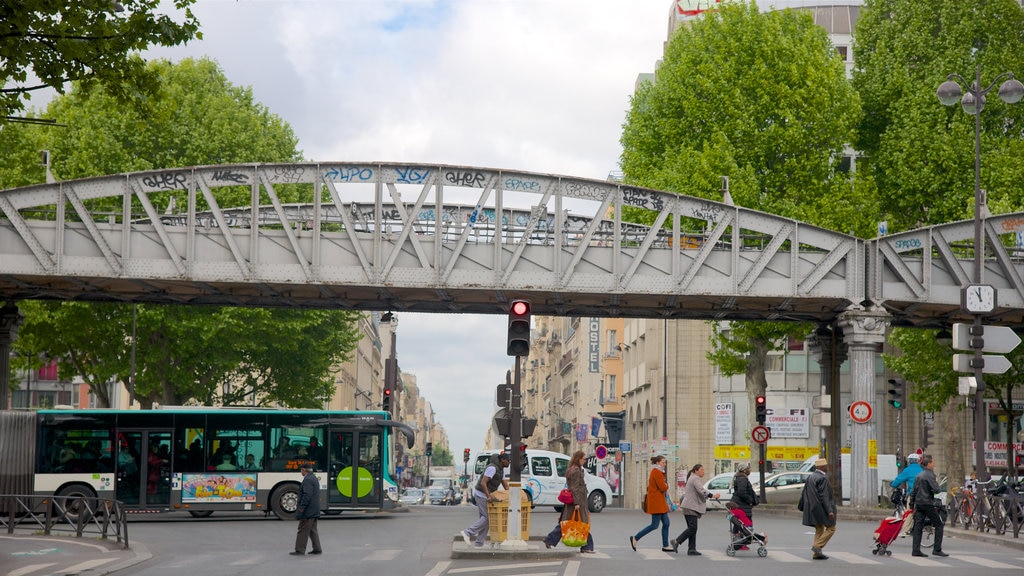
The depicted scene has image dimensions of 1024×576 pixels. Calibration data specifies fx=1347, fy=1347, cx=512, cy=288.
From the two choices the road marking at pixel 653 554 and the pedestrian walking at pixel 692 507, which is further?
the pedestrian walking at pixel 692 507

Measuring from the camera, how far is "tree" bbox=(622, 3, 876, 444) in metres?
42.2

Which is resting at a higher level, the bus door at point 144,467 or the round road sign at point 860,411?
the round road sign at point 860,411

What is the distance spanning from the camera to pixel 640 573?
17.8 metres

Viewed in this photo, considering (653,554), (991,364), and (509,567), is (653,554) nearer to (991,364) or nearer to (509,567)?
(509,567)

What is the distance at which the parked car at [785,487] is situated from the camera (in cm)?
4359

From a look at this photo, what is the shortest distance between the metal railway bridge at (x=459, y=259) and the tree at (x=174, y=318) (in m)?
11.0

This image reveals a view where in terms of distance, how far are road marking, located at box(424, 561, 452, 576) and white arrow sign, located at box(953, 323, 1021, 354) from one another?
1170 cm

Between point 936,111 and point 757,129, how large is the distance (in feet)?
21.7

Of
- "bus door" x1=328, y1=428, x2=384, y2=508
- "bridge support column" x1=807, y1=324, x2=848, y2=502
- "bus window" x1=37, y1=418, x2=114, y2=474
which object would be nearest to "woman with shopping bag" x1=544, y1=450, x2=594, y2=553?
"bus door" x1=328, y1=428, x2=384, y2=508

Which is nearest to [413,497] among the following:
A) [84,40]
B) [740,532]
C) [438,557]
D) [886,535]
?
[740,532]

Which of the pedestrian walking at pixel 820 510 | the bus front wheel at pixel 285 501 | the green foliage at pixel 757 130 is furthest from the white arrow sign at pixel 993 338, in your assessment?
the bus front wheel at pixel 285 501

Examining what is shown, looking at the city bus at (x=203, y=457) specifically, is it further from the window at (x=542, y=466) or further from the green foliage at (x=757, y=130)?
the green foliage at (x=757, y=130)

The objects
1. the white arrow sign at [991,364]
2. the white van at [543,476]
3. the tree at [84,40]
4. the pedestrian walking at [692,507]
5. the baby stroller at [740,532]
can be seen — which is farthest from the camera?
the white van at [543,476]

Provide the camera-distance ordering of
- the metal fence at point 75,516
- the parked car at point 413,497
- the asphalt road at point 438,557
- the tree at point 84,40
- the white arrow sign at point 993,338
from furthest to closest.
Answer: the parked car at point 413,497 → the white arrow sign at point 993,338 → the metal fence at point 75,516 → the asphalt road at point 438,557 → the tree at point 84,40
